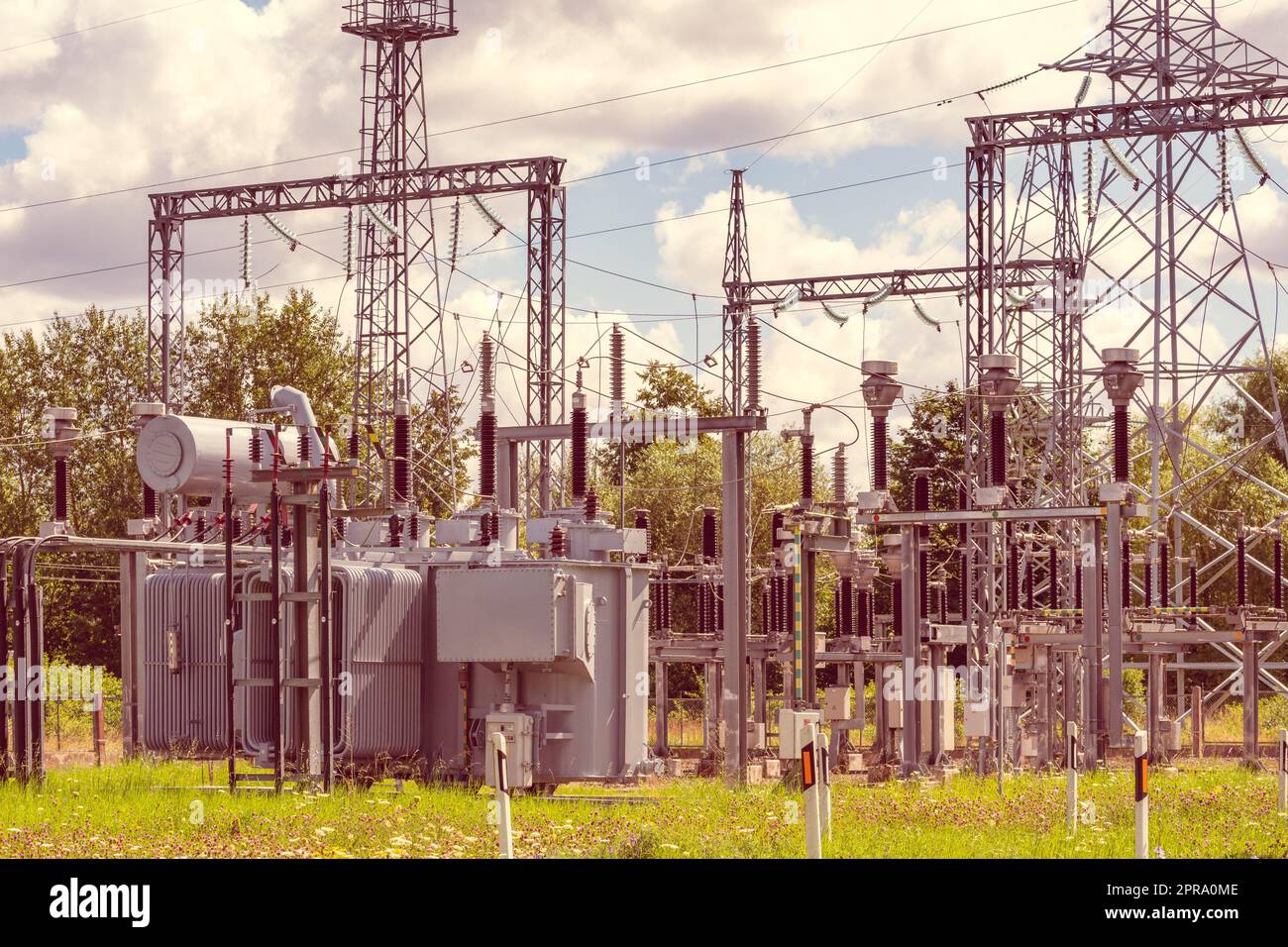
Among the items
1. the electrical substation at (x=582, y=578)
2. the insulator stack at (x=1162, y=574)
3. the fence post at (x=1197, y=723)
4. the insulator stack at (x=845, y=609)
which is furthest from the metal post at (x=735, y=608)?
the fence post at (x=1197, y=723)

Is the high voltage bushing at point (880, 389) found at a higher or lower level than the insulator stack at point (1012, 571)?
higher

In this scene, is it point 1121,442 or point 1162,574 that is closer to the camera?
point 1121,442

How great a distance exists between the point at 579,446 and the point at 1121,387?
732 cm

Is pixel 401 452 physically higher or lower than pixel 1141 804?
higher

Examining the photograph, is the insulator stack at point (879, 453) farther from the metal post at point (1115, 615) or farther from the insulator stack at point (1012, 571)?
the insulator stack at point (1012, 571)

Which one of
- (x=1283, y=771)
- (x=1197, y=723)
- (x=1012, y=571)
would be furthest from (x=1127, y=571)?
(x=1283, y=771)

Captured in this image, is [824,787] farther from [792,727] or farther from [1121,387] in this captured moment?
[1121,387]

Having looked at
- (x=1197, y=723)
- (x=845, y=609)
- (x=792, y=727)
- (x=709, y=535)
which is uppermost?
(x=709, y=535)

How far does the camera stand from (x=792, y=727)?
20.7 metres

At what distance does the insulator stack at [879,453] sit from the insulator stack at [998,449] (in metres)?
1.37

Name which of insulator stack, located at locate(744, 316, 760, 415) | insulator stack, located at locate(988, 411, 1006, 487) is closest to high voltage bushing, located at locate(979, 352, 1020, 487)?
insulator stack, located at locate(988, 411, 1006, 487)

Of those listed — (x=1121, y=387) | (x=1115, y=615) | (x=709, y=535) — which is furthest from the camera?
(x=709, y=535)

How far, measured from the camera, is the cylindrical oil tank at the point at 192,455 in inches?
851
